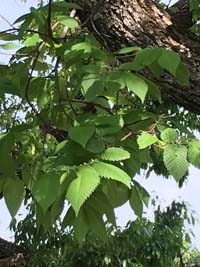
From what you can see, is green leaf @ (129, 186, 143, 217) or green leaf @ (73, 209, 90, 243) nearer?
green leaf @ (73, 209, 90, 243)

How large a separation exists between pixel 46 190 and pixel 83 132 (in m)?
0.18

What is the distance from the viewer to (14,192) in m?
1.49

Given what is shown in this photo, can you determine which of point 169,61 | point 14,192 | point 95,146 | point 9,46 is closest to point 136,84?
point 169,61

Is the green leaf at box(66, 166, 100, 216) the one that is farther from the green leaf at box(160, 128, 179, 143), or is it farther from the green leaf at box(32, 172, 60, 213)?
the green leaf at box(160, 128, 179, 143)

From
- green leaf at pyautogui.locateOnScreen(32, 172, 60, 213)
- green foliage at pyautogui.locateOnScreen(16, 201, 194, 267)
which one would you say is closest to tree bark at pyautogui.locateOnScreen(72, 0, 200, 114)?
green leaf at pyautogui.locateOnScreen(32, 172, 60, 213)

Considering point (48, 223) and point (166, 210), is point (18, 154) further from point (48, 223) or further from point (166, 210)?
point (166, 210)

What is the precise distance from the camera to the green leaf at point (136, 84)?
1361mm

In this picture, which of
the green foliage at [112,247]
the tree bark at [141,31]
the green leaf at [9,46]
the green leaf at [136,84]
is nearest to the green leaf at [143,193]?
the green leaf at [136,84]

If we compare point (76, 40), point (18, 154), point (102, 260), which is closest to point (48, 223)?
point (18, 154)

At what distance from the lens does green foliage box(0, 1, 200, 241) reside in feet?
4.04

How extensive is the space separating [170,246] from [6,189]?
2840 millimetres

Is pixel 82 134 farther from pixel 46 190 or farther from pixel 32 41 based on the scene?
pixel 32 41

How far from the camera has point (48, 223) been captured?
56.4 inches

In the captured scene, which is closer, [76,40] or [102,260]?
[76,40]
